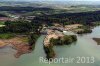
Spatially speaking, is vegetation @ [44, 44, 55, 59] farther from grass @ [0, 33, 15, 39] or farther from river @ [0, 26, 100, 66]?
grass @ [0, 33, 15, 39]

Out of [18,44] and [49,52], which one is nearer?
[49,52]

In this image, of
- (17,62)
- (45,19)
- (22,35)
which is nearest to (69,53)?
(17,62)

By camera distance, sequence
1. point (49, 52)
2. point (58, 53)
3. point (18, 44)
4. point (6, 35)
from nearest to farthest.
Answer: point (49, 52) → point (58, 53) → point (18, 44) → point (6, 35)

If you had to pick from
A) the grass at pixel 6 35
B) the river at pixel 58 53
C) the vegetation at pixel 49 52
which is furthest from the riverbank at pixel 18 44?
the vegetation at pixel 49 52

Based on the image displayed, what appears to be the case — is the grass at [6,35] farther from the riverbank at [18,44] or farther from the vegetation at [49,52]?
the vegetation at [49,52]

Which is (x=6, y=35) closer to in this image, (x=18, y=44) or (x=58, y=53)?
(x=18, y=44)

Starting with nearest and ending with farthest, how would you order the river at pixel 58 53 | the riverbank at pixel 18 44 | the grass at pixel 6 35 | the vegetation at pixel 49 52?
the river at pixel 58 53
the vegetation at pixel 49 52
the riverbank at pixel 18 44
the grass at pixel 6 35

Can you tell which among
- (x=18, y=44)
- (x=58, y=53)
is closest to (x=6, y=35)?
(x=18, y=44)

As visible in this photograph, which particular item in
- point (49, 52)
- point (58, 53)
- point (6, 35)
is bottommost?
point (58, 53)

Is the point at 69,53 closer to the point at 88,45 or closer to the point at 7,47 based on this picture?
the point at 88,45

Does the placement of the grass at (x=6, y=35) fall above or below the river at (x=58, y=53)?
above

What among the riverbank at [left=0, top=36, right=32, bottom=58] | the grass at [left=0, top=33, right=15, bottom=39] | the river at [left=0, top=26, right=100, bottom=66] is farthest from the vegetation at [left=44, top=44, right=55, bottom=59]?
the grass at [left=0, top=33, right=15, bottom=39]
